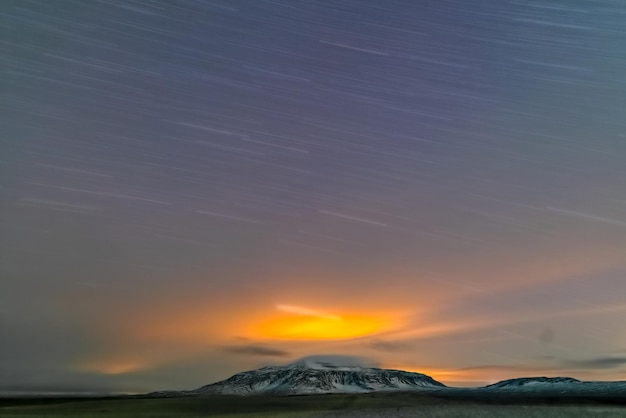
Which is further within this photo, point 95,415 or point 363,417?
point 95,415

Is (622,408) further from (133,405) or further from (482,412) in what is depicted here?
(133,405)

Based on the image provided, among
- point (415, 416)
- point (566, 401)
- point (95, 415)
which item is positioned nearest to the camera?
point (415, 416)

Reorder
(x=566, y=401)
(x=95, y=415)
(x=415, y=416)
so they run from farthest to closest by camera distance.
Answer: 1. (x=566, y=401)
2. (x=95, y=415)
3. (x=415, y=416)

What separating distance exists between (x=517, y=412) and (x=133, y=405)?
4273 centimetres

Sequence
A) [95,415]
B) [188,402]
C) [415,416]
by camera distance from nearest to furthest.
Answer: [415,416]
[95,415]
[188,402]

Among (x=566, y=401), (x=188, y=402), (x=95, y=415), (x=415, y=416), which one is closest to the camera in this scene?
(x=415, y=416)

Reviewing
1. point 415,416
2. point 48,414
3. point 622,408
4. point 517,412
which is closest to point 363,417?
point 415,416

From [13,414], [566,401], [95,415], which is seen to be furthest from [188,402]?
[566,401]

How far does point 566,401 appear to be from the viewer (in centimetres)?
6344

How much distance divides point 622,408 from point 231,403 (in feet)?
148

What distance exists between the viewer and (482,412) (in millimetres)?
54344

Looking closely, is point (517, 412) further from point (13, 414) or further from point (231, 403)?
point (13, 414)

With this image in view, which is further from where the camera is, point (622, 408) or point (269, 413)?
point (269, 413)

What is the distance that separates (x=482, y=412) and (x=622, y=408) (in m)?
14.1
